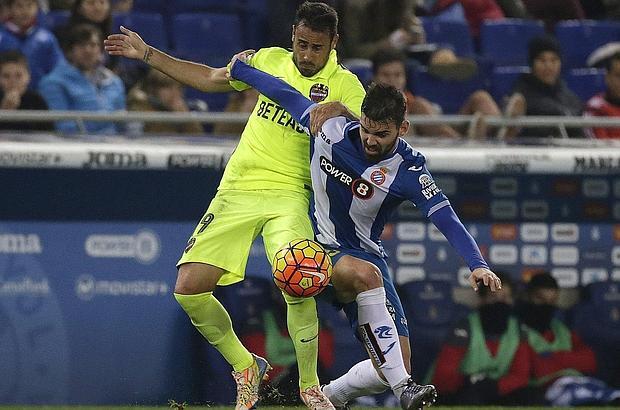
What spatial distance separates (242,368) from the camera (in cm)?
873

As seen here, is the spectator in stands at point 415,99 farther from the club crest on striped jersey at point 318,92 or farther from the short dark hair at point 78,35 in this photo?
the club crest on striped jersey at point 318,92

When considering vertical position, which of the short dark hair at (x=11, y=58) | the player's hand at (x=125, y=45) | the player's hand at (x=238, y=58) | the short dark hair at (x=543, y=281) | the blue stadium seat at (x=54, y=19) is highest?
the blue stadium seat at (x=54, y=19)

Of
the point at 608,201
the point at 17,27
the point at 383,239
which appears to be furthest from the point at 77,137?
the point at 608,201

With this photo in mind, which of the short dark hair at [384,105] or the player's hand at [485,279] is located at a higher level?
the short dark hair at [384,105]

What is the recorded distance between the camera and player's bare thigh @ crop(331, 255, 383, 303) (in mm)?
8273

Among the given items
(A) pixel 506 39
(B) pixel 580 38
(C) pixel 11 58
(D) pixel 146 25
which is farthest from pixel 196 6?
(B) pixel 580 38

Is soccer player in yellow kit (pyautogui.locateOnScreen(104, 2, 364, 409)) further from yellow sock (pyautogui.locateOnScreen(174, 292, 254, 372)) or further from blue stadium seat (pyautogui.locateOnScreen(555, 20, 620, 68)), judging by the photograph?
blue stadium seat (pyautogui.locateOnScreen(555, 20, 620, 68))

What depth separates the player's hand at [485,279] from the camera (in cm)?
752

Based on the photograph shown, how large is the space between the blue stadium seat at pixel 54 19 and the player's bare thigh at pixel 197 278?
485 centimetres

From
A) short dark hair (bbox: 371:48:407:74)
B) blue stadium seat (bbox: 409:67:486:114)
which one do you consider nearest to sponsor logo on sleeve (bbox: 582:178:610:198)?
short dark hair (bbox: 371:48:407:74)

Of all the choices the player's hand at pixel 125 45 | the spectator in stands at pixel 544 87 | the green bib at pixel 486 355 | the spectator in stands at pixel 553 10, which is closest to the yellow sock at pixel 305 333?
the player's hand at pixel 125 45

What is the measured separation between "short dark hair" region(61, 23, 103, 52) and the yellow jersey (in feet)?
10.1

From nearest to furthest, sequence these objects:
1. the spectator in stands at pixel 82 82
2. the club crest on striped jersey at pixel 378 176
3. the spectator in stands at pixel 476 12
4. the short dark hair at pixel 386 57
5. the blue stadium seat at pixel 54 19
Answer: the club crest on striped jersey at pixel 378 176 → the spectator in stands at pixel 82 82 → the short dark hair at pixel 386 57 → the blue stadium seat at pixel 54 19 → the spectator in stands at pixel 476 12

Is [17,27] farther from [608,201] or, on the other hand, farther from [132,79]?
[608,201]
